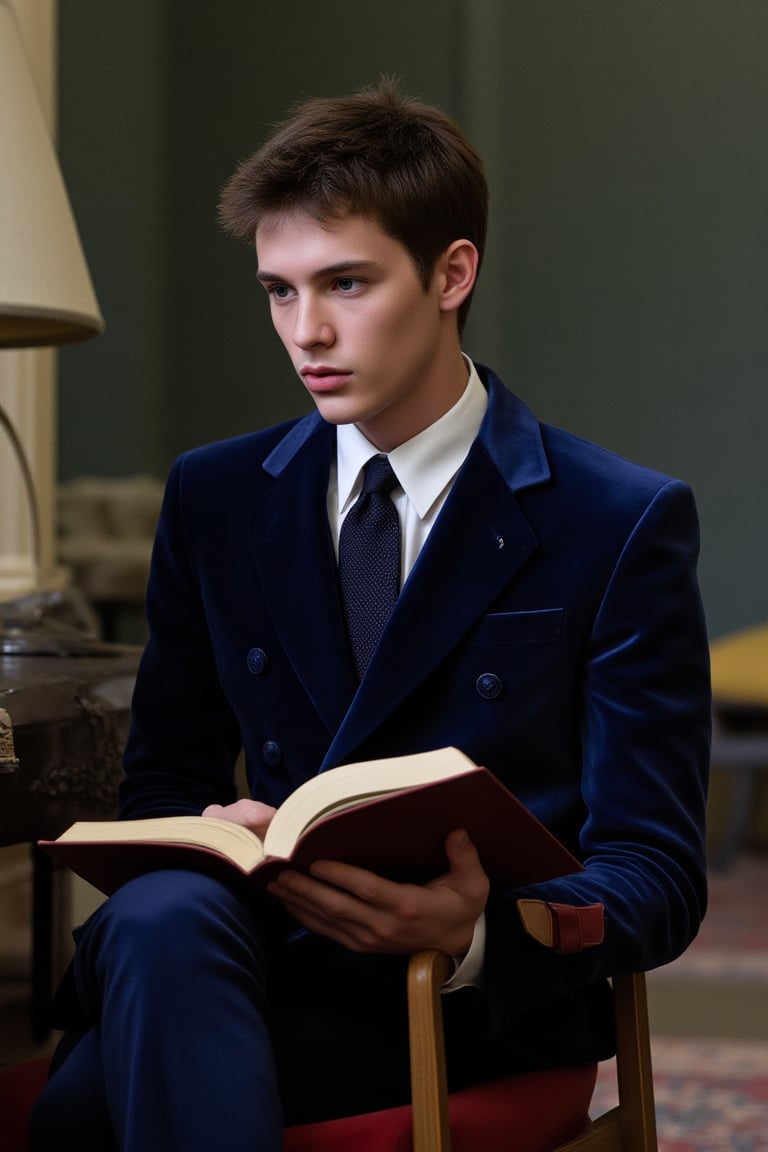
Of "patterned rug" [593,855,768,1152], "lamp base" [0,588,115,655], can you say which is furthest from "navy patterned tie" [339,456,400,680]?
"patterned rug" [593,855,768,1152]

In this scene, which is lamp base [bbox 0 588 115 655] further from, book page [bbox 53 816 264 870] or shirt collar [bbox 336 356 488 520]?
book page [bbox 53 816 264 870]

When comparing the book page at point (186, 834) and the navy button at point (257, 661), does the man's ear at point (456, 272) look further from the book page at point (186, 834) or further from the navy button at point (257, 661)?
the book page at point (186, 834)

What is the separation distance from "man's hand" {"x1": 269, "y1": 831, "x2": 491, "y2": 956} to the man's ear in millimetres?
549

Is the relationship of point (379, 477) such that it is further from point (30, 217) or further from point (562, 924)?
point (30, 217)

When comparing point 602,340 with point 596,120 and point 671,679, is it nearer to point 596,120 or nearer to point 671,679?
point 596,120

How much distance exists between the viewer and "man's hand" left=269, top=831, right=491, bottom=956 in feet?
3.64

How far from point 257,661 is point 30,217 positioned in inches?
35.7

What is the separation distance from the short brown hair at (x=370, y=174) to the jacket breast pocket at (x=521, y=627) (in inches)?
12.2

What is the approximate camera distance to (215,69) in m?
7.79

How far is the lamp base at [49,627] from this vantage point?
2.09 meters

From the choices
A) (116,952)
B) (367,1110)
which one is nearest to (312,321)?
(116,952)

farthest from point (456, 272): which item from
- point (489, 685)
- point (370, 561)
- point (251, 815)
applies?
point (251, 815)

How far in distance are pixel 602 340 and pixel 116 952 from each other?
681 centimetres

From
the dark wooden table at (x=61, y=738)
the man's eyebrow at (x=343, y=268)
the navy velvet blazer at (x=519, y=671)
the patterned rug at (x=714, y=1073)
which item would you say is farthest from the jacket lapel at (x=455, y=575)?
the patterned rug at (x=714, y=1073)
